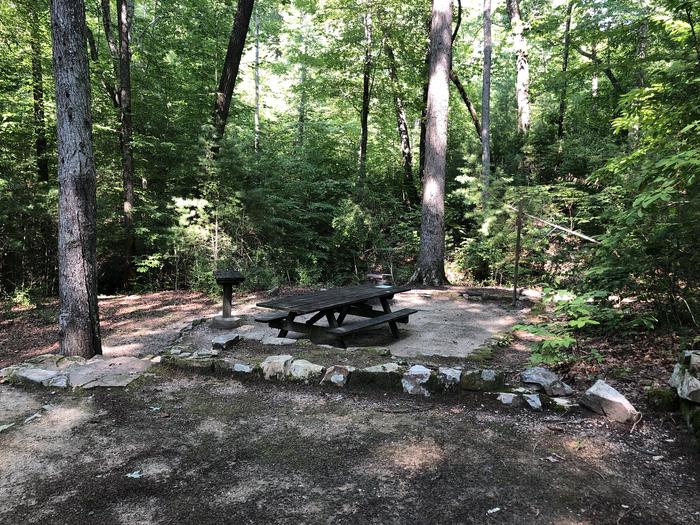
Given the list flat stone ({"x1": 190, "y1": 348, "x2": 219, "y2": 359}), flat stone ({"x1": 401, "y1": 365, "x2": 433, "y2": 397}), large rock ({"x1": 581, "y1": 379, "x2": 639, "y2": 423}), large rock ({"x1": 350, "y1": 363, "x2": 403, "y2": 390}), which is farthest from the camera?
flat stone ({"x1": 190, "y1": 348, "x2": 219, "y2": 359})

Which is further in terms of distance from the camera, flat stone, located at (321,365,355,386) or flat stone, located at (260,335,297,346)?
flat stone, located at (260,335,297,346)

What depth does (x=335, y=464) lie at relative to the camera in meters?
2.76

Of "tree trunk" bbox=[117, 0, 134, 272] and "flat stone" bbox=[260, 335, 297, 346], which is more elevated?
"tree trunk" bbox=[117, 0, 134, 272]

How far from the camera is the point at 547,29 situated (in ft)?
40.3

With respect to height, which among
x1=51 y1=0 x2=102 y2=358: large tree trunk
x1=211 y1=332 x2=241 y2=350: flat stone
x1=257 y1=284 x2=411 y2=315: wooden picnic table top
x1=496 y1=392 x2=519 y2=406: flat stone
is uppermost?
x1=51 y1=0 x2=102 y2=358: large tree trunk

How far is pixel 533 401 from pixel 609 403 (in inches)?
20.6

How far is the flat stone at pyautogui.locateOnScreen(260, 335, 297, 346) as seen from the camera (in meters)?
5.66

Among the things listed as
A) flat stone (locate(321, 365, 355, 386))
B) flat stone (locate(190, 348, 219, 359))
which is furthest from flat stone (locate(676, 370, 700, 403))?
flat stone (locate(190, 348, 219, 359))

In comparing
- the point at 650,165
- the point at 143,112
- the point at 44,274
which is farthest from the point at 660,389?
the point at 143,112

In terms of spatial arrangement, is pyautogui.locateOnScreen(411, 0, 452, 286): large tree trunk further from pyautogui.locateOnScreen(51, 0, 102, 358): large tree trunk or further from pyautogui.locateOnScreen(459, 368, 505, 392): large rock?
pyautogui.locateOnScreen(51, 0, 102, 358): large tree trunk

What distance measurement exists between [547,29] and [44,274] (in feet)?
48.6

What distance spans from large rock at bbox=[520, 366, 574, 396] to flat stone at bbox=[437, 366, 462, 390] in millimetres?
572

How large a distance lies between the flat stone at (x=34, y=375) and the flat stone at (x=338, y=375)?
8.99ft

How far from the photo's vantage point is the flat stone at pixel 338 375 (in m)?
4.12
